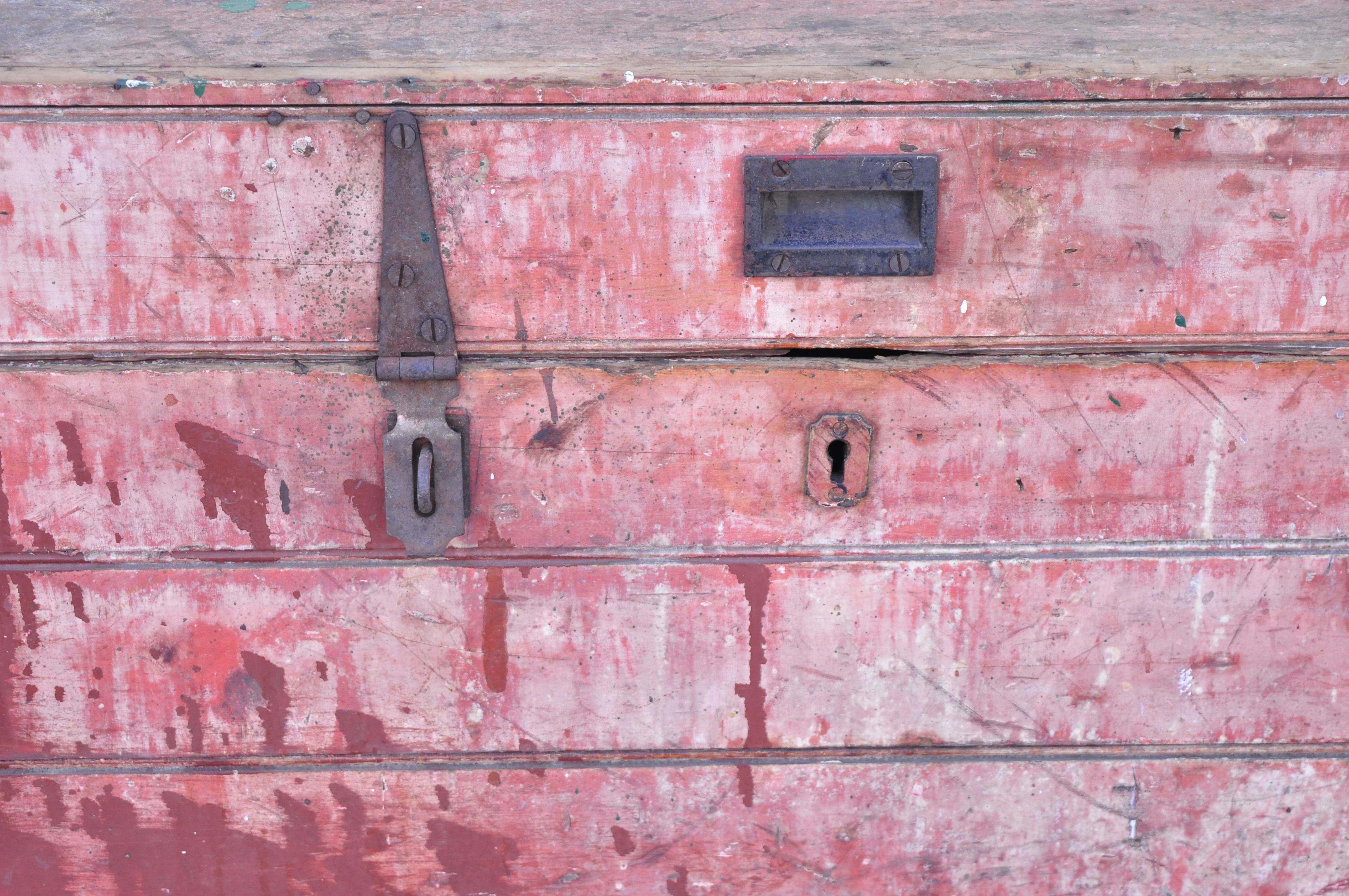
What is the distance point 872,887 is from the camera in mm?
1350

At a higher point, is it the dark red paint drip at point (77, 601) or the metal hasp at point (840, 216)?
the metal hasp at point (840, 216)

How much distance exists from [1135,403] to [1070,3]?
57 centimetres

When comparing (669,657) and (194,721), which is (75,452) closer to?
(194,721)

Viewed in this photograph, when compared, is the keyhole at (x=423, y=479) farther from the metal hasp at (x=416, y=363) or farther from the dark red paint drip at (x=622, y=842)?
the dark red paint drip at (x=622, y=842)

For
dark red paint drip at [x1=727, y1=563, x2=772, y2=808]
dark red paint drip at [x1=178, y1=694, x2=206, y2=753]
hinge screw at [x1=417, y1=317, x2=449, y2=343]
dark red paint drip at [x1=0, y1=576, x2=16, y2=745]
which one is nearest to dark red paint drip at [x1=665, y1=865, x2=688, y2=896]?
dark red paint drip at [x1=727, y1=563, x2=772, y2=808]

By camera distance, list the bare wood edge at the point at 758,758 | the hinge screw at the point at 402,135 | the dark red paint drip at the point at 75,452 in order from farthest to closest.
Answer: the bare wood edge at the point at 758,758
the dark red paint drip at the point at 75,452
the hinge screw at the point at 402,135

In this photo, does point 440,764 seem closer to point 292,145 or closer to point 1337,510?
point 292,145

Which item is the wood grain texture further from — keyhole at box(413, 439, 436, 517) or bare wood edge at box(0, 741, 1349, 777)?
bare wood edge at box(0, 741, 1349, 777)

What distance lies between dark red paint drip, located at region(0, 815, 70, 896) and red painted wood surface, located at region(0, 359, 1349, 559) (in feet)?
1.44

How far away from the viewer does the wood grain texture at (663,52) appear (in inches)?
43.1

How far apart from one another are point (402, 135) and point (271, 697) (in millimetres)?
794

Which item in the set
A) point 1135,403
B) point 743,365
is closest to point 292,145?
point 743,365

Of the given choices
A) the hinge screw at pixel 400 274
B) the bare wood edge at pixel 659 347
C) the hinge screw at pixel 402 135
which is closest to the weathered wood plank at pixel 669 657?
the bare wood edge at pixel 659 347

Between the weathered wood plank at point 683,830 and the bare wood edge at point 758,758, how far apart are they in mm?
11
